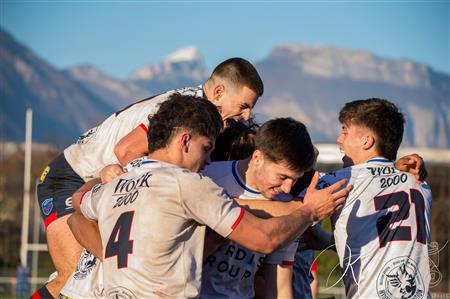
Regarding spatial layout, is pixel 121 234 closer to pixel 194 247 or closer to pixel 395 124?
pixel 194 247

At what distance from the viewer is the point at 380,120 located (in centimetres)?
708

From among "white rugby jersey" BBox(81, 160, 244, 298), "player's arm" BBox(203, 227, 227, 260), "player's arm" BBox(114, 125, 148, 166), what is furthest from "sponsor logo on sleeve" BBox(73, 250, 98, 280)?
"player's arm" BBox(203, 227, 227, 260)

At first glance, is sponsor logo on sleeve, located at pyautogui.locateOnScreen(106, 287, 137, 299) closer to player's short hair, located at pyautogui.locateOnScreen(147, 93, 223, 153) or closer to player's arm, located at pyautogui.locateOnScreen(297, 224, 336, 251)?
player's short hair, located at pyautogui.locateOnScreen(147, 93, 223, 153)

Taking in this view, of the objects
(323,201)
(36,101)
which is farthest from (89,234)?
(36,101)

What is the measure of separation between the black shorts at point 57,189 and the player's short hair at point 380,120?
8.18 ft

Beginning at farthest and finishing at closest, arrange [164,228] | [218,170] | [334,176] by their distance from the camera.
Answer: [334,176], [218,170], [164,228]

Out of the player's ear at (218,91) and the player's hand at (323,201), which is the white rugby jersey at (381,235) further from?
the player's ear at (218,91)

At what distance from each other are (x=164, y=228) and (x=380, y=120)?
7.59ft

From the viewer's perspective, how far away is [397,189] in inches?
276

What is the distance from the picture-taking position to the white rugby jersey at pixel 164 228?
547 centimetres

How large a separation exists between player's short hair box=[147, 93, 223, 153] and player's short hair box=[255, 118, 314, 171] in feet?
1.10

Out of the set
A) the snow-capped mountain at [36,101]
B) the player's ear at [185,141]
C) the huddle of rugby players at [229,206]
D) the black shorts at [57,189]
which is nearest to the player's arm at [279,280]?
the huddle of rugby players at [229,206]

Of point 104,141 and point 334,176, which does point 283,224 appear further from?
point 104,141

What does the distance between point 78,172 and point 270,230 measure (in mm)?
3111
